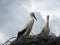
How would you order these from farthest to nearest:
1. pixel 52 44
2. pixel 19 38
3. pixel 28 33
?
pixel 28 33, pixel 19 38, pixel 52 44

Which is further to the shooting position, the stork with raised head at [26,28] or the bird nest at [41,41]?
the stork with raised head at [26,28]

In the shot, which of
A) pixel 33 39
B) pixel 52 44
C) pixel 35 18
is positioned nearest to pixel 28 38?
pixel 33 39

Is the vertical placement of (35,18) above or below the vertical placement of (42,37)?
above

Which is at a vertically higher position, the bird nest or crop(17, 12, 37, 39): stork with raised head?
crop(17, 12, 37, 39): stork with raised head

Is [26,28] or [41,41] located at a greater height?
[26,28]

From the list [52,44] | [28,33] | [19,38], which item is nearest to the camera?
[52,44]

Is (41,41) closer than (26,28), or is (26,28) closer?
(41,41)

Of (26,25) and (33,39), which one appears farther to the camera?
(26,25)

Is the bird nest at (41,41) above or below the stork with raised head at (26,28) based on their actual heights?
below

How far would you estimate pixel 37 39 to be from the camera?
9.85 m

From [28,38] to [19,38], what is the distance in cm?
51

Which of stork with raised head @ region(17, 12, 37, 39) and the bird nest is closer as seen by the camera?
the bird nest

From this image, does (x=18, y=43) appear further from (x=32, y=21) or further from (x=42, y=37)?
(x=32, y=21)

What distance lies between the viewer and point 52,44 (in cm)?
977
